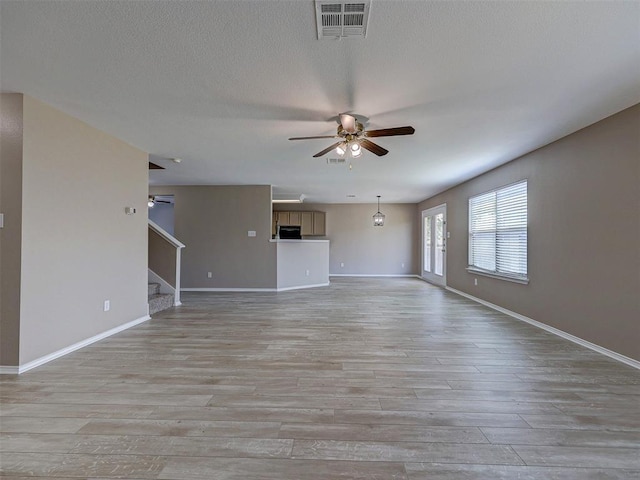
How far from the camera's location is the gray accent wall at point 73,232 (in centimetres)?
265

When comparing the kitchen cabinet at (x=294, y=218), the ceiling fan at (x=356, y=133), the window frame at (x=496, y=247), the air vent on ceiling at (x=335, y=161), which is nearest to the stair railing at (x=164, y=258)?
the air vent on ceiling at (x=335, y=161)

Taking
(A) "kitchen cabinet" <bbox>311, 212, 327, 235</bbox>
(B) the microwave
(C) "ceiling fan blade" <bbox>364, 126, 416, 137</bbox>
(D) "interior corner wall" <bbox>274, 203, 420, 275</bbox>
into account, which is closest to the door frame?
(D) "interior corner wall" <bbox>274, 203, 420, 275</bbox>

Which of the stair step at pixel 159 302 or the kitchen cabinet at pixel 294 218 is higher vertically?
the kitchen cabinet at pixel 294 218

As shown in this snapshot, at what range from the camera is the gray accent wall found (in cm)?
265

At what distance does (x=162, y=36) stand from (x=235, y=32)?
462 millimetres

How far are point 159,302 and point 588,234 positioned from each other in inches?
232

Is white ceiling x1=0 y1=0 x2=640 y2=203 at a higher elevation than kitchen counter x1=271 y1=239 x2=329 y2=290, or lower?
higher

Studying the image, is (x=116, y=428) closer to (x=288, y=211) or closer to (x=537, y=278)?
(x=537, y=278)

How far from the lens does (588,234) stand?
3271mm

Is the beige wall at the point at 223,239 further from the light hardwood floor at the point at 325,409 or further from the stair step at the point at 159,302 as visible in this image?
the light hardwood floor at the point at 325,409

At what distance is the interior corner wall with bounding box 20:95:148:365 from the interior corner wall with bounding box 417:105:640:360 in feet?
17.7

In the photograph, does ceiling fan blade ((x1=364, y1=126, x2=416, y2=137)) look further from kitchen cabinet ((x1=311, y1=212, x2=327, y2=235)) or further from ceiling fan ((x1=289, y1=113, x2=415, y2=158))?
kitchen cabinet ((x1=311, y1=212, x2=327, y2=235))

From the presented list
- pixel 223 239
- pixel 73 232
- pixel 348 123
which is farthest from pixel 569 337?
pixel 223 239

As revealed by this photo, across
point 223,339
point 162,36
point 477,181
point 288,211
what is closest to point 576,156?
point 477,181
